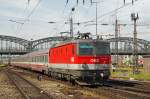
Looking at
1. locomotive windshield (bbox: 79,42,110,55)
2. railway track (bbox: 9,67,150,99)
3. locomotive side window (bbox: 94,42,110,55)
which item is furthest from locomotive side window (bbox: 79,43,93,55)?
railway track (bbox: 9,67,150,99)

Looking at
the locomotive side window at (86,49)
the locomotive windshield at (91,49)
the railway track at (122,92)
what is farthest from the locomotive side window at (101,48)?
the railway track at (122,92)

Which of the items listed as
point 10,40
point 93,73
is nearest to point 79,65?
point 93,73

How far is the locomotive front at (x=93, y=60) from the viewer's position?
2530 cm

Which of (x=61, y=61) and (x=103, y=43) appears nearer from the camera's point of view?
(x=103, y=43)

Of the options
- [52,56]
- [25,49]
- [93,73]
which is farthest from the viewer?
[25,49]

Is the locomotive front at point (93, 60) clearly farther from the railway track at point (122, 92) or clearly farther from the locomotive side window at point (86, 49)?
the railway track at point (122, 92)

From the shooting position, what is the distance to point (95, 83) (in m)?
25.7

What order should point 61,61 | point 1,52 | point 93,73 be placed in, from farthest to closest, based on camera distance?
1. point 1,52
2. point 61,61
3. point 93,73

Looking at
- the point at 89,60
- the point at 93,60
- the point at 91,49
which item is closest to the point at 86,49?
the point at 91,49

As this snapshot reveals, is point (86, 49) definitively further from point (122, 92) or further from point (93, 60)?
point (122, 92)

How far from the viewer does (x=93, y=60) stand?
25.6m

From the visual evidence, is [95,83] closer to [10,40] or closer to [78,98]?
[78,98]

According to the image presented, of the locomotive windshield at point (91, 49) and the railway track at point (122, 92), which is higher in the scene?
the locomotive windshield at point (91, 49)

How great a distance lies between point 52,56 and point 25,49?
140222mm
